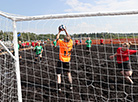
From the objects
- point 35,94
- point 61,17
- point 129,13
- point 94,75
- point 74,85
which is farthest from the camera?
point 94,75

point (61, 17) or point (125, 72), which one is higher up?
point (61, 17)

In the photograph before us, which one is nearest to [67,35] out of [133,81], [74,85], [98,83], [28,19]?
[28,19]

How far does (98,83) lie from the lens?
375 cm

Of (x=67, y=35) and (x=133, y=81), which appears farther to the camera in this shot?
(x=133, y=81)

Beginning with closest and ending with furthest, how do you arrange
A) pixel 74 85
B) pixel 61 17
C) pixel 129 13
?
pixel 129 13
pixel 61 17
pixel 74 85

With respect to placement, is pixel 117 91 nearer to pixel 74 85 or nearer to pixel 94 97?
pixel 94 97

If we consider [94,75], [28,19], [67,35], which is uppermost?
[28,19]

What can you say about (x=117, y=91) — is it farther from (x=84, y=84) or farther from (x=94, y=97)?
(x=84, y=84)

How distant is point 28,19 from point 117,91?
9.47ft

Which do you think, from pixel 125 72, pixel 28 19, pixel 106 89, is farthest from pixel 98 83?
pixel 28 19

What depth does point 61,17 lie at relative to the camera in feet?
7.75

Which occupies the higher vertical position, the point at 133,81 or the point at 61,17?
the point at 61,17

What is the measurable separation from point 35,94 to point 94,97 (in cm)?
157

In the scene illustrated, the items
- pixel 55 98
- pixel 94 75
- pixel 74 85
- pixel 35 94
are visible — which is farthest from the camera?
pixel 94 75
